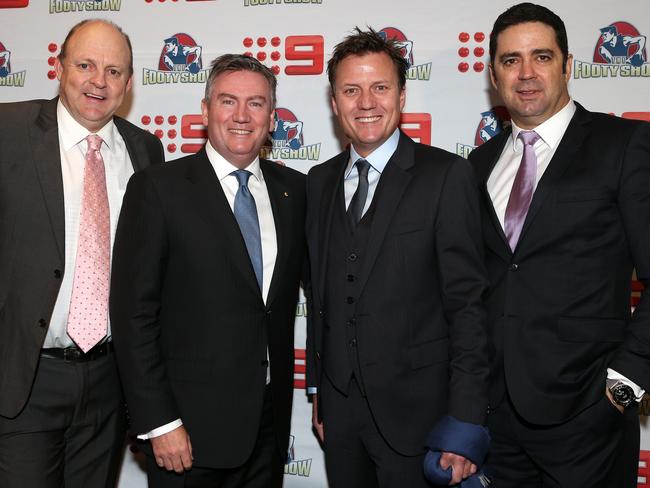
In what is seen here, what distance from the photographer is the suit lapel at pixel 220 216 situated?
198 centimetres

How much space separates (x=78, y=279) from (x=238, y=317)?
1.92 ft

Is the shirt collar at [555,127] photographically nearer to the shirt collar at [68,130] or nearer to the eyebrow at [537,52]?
the eyebrow at [537,52]

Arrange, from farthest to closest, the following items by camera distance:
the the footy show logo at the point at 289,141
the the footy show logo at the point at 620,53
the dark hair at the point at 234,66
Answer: the the footy show logo at the point at 289,141 < the the footy show logo at the point at 620,53 < the dark hair at the point at 234,66

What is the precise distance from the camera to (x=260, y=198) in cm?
219

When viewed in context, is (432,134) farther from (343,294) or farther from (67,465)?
(67,465)

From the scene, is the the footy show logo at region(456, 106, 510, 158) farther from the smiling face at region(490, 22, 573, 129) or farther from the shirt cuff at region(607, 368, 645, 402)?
the shirt cuff at region(607, 368, 645, 402)

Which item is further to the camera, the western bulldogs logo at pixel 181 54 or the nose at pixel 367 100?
the western bulldogs logo at pixel 181 54

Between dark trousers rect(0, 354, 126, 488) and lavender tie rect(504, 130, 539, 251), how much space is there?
58.6 inches

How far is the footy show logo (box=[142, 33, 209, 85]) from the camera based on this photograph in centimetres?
301

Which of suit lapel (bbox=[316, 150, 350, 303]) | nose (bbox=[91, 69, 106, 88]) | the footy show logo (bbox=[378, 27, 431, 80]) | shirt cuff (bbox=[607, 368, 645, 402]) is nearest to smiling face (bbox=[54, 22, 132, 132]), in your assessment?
nose (bbox=[91, 69, 106, 88])

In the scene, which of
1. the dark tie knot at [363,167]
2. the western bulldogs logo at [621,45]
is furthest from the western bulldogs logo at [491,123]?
the dark tie knot at [363,167]

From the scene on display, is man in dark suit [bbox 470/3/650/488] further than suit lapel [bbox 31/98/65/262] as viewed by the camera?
No

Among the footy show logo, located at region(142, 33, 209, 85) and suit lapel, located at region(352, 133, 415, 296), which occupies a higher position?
the footy show logo, located at region(142, 33, 209, 85)

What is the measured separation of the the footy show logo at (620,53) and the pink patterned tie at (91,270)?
7.14ft
